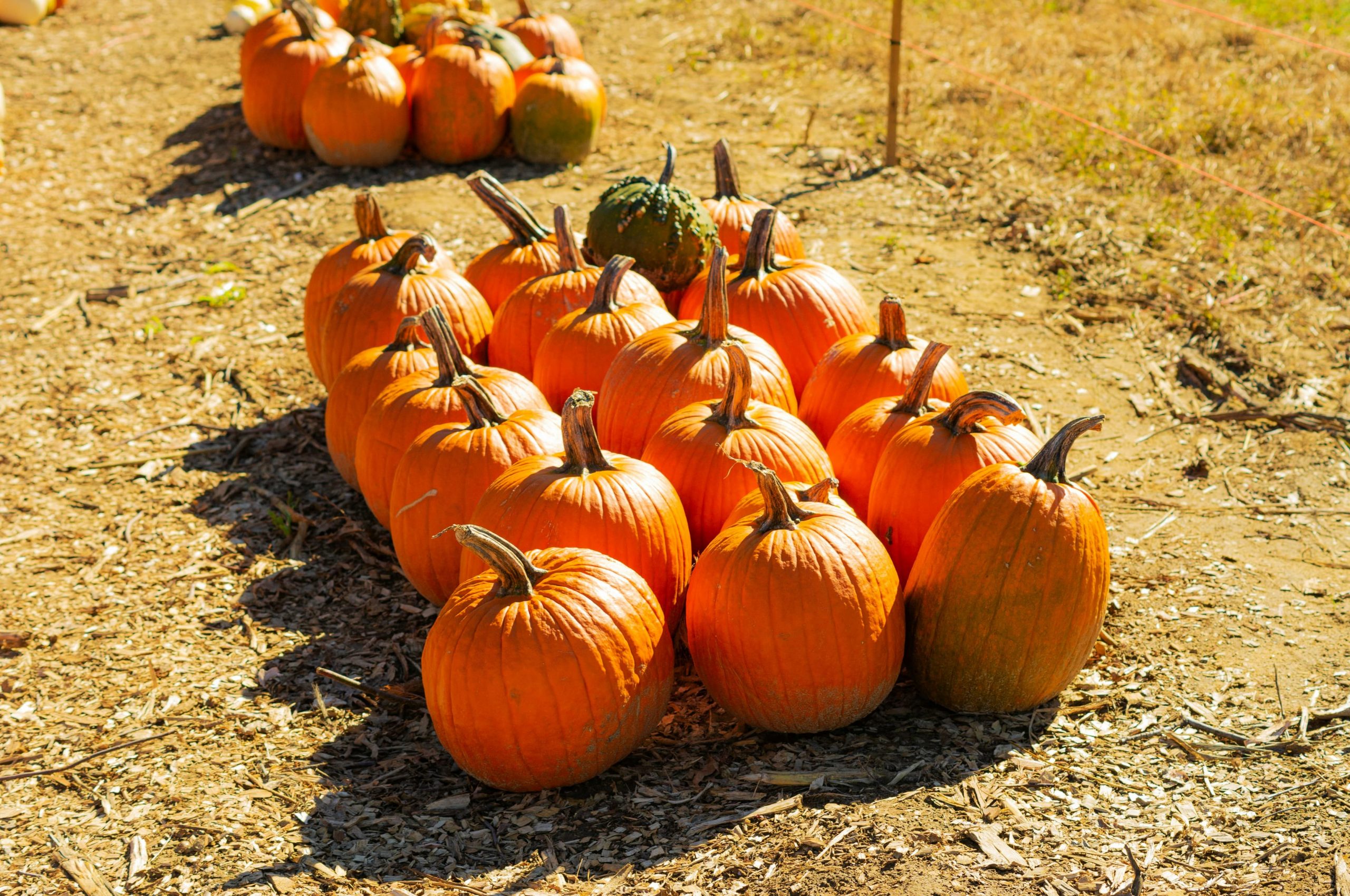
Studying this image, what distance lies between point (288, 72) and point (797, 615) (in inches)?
254

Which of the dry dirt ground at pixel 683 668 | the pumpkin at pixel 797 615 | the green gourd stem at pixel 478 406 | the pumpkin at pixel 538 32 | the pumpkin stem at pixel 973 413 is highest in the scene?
the pumpkin at pixel 538 32

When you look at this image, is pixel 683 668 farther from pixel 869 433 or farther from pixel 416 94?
pixel 416 94

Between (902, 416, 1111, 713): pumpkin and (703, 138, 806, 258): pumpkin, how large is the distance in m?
2.12

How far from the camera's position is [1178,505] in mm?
4543

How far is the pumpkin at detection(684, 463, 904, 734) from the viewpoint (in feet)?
10.5

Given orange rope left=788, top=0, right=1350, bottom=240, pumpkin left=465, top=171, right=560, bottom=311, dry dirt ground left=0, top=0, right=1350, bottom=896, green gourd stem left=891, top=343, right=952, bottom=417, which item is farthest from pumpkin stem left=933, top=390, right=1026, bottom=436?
orange rope left=788, top=0, right=1350, bottom=240

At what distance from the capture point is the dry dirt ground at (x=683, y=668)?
304 cm

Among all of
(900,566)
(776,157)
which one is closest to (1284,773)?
(900,566)

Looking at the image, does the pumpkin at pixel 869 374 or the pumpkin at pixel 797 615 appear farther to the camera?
the pumpkin at pixel 869 374

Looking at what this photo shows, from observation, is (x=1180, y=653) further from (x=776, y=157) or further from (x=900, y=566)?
(x=776, y=157)

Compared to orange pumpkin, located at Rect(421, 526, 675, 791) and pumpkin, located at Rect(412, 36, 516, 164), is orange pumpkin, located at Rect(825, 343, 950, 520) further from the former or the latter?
pumpkin, located at Rect(412, 36, 516, 164)

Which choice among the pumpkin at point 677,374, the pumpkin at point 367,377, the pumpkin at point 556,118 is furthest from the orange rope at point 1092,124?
the pumpkin at point 367,377

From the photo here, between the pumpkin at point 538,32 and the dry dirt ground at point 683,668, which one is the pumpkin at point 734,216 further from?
the pumpkin at point 538,32

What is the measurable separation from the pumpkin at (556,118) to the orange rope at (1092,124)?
2.22m
